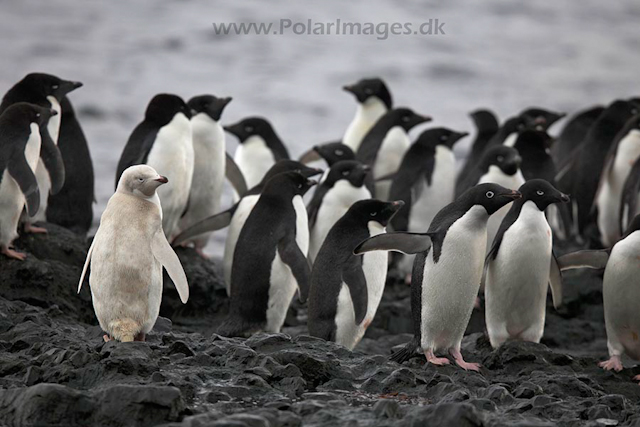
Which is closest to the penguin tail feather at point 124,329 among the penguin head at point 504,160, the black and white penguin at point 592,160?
the penguin head at point 504,160

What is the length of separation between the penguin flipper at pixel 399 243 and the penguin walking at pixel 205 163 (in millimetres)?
2953

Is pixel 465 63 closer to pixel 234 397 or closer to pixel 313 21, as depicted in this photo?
pixel 313 21

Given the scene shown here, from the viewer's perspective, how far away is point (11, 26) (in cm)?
2975

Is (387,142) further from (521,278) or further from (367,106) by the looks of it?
(521,278)

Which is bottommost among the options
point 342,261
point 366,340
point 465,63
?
point 366,340

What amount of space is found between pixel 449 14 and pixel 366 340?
91.8 feet

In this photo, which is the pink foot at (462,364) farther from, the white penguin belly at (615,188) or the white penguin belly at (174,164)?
the white penguin belly at (615,188)

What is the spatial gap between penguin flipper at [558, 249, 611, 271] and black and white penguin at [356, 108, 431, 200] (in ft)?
13.0

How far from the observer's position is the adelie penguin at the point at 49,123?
27.9 ft

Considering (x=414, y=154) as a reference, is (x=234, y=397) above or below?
below

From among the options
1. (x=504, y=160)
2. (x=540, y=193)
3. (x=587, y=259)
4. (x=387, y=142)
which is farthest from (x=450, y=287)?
(x=387, y=142)

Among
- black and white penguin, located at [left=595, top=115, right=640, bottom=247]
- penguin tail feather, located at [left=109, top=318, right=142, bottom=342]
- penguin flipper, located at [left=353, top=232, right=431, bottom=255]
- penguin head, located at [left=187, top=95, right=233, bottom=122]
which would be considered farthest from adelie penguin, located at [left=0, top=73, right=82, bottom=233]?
black and white penguin, located at [left=595, top=115, right=640, bottom=247]

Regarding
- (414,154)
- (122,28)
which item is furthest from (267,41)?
(414,154)

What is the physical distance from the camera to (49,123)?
900 centimetres
